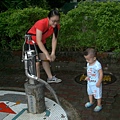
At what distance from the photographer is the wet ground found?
4218mm

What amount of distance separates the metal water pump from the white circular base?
0.33 feet

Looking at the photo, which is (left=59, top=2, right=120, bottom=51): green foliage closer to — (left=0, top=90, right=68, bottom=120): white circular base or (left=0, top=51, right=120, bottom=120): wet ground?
(left=0, top=51, right=120, bottom=120): wet ground

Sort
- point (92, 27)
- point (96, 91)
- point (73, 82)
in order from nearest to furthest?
point (96, 91)
point (73, 82)
point (92, 27)

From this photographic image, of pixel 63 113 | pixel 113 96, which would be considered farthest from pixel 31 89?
pixel 113 96

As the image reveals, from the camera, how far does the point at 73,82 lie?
5414mm

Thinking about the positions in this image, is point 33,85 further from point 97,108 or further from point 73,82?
point 73,82

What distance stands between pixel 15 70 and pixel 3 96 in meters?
1.56

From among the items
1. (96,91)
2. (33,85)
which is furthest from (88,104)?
(33,85)

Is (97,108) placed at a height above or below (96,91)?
below

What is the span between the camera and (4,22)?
6.50 metres

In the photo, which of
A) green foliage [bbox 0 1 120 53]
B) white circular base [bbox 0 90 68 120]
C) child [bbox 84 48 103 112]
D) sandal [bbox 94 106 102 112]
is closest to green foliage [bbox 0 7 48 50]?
green foliage [bbox 0 1 120 53]

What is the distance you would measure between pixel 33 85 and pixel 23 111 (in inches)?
21.3

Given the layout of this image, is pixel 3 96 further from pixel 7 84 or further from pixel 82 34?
pixel 82 34

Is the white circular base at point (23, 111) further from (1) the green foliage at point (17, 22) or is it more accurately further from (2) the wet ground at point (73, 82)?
(1) the green foliage at point (17, 22)
